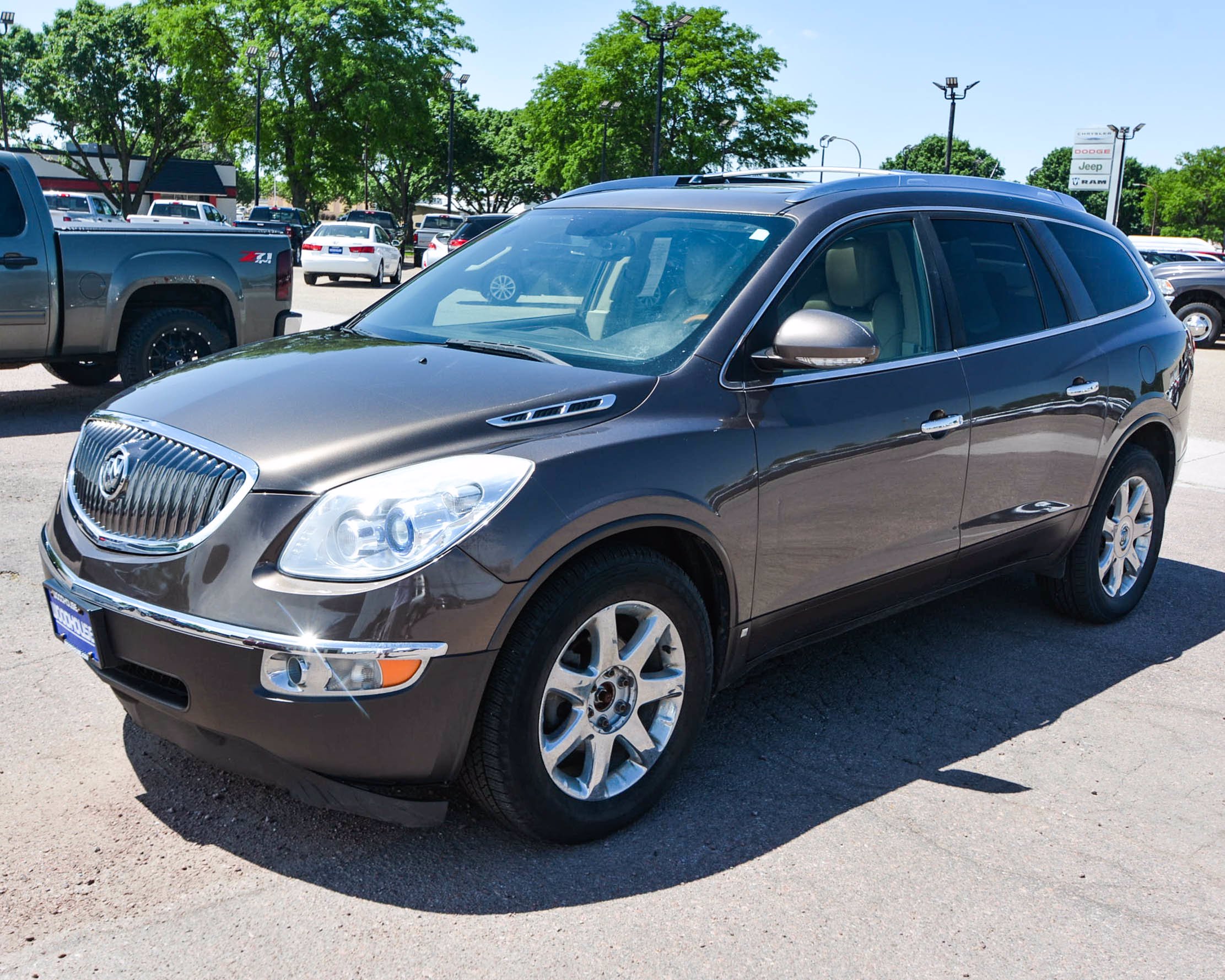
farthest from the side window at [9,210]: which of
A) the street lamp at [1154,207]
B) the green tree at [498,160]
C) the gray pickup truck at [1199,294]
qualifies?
the street lamp at [1154,207]

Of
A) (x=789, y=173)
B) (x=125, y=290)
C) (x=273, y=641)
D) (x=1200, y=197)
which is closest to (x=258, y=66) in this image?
(x=125, y=290)

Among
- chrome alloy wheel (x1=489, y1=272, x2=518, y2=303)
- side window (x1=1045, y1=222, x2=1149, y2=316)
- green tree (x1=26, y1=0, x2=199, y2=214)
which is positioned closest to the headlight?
chrome alloy wheel (x1=489, y1=272, x2=518, y2=303)

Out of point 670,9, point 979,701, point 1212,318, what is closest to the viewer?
point 979,701

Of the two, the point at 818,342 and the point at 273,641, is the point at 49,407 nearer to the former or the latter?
the point at 273,641

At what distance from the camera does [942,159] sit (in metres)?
111

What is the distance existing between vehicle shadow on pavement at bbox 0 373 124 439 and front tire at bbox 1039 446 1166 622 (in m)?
6.63

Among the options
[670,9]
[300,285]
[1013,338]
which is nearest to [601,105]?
[670,9]

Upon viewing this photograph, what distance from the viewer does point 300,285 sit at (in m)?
29.5

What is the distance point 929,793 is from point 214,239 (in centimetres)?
778

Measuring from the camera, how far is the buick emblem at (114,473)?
10.1 feet

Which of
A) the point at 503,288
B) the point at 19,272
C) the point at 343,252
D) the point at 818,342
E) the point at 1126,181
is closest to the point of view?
the point at 818,342

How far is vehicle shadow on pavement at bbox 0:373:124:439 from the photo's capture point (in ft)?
28.9

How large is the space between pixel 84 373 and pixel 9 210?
197cm

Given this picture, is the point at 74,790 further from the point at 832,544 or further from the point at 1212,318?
the point at 1212,318
